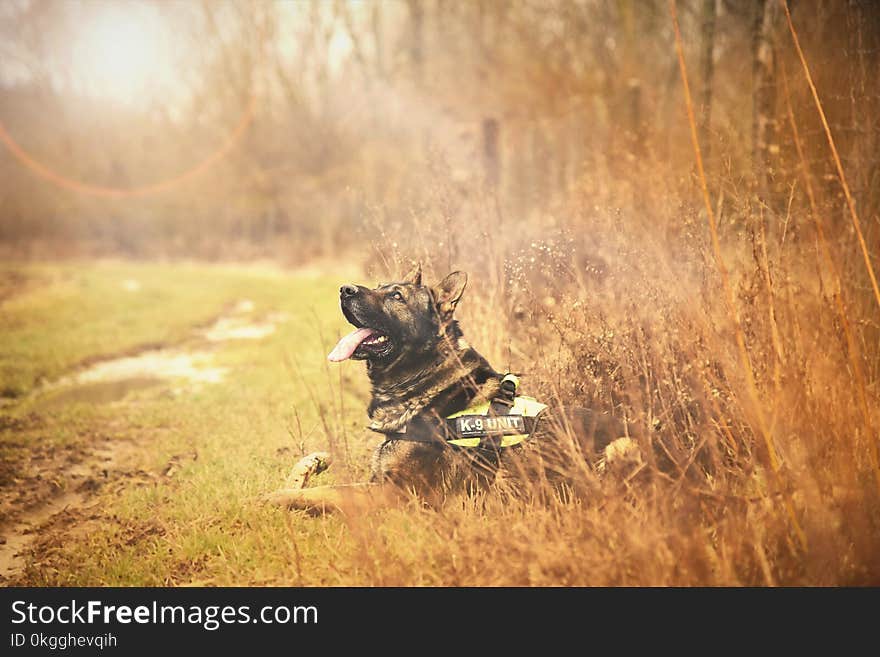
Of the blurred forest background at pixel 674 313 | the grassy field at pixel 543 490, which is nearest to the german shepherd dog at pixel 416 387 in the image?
the grassy field at pixel 543 490

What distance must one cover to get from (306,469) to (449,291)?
130 centimetres

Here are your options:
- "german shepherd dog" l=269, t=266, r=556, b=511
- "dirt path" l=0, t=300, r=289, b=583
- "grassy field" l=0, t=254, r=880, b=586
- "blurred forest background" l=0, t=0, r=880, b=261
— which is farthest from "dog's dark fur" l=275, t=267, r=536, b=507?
"blurred forest background" l=0, t=0, r=880, b=261

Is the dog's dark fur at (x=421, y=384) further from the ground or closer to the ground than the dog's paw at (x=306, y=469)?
further from the ground

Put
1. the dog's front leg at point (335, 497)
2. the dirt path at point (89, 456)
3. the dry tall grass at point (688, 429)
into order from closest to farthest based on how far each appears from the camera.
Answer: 1. the dry tall grass at point (688, 429)
2. the dog's front leg at point (335, 497)
3. the dirt path at point (89, 456)

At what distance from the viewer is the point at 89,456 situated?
451 centimetres

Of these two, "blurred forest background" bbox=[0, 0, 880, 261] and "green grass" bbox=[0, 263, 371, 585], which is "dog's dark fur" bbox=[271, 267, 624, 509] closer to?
Answer: "green grass" bbox=[0, 263, 371, 585]

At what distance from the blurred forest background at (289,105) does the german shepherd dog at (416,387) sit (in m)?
3.92

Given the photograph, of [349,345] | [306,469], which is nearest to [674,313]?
[349,345]

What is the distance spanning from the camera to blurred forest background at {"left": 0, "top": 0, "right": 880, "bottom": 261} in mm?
9520

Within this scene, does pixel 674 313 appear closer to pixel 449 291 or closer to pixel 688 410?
pixel 688 410

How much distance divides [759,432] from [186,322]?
819 cm

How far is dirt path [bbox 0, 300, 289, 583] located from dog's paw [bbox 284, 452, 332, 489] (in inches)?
49.7

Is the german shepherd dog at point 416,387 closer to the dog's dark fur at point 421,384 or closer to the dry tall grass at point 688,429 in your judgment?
the dog's dark fur at point 421,384

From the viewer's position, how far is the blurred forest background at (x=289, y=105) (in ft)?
31.2
